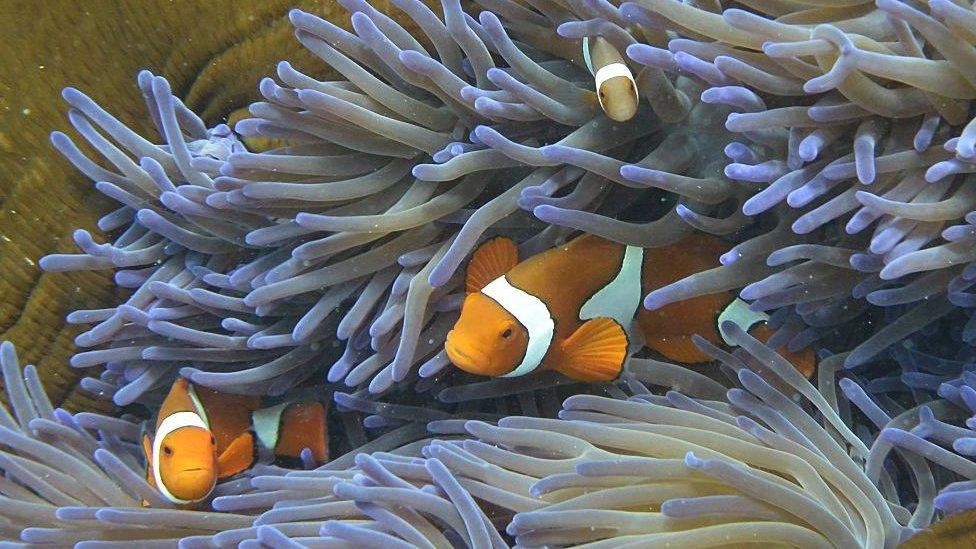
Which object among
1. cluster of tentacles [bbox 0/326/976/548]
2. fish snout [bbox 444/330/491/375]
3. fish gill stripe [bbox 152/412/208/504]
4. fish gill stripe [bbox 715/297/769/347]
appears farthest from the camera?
fish gill stripe [bbox 152/412/208/504]

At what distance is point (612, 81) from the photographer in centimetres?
104

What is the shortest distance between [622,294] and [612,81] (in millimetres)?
340

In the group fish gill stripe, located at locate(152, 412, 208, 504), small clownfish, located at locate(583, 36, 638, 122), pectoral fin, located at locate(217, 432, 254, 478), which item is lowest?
pectoral fin, located at locate(217, 432, 254, 478)

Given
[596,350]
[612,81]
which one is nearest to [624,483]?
[596,350]

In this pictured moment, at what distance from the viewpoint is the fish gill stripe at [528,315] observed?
3.91 ft

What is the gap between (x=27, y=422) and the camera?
1438mm

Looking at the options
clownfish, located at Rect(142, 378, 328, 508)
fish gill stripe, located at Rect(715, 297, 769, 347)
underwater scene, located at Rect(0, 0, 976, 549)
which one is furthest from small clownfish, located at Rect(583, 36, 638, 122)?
clownfish, located at Rect(142, 378, 328, 508)

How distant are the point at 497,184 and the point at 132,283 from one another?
650mm

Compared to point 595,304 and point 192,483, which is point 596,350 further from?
point 192,483

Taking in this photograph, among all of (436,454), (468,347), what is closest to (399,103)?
(468,347)

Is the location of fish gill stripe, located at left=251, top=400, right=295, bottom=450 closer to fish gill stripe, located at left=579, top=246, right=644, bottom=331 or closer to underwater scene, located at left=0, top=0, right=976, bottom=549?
underwater scene, located at left=0, top=0, right=976, bottom=549

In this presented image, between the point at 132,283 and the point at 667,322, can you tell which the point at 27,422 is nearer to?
the point at 132,283

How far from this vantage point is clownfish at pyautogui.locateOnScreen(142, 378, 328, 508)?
1.31 meters

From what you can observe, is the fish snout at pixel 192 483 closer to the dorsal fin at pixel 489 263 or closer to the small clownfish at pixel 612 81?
the dorsal fin at pixel 489 263
